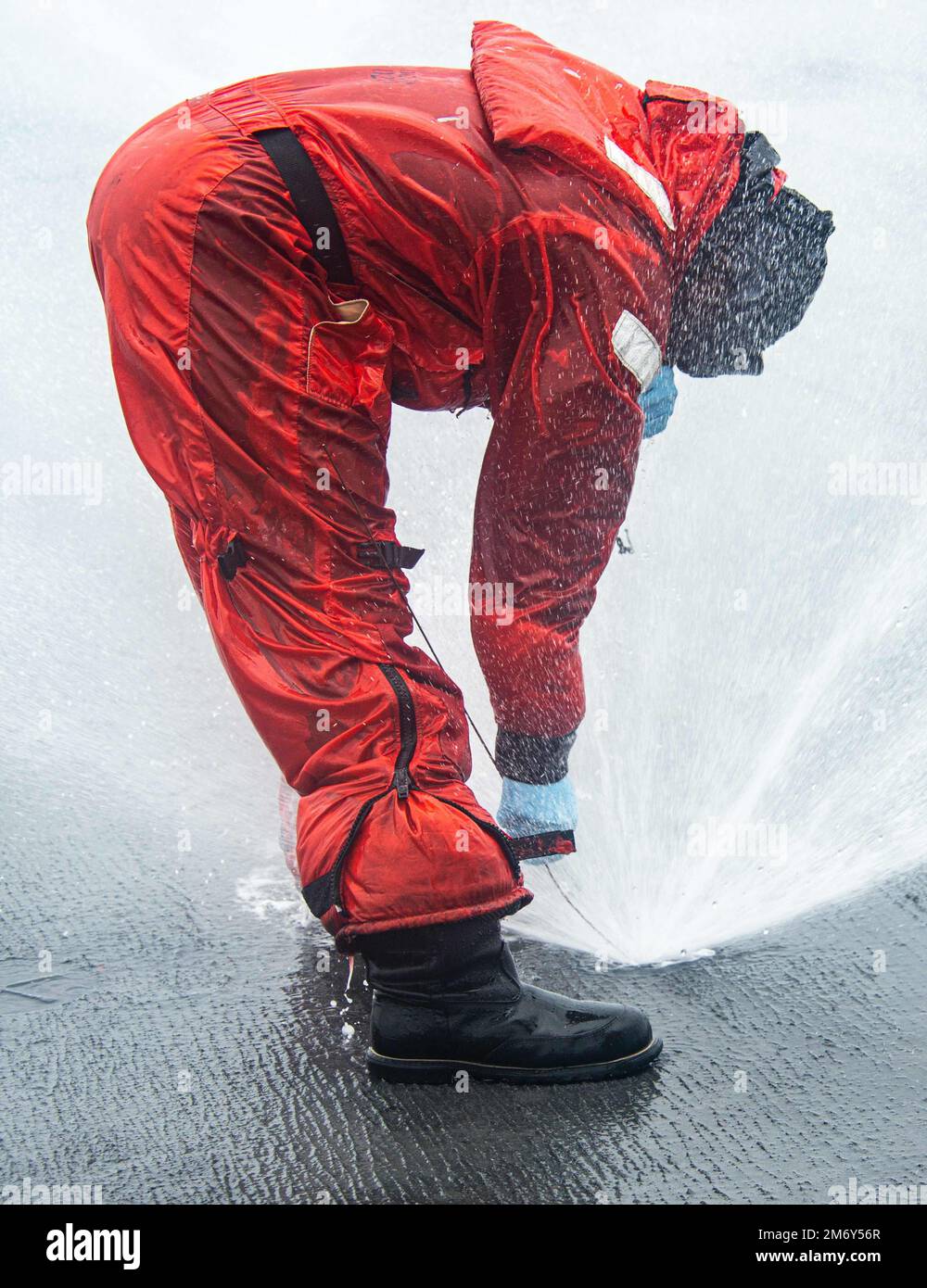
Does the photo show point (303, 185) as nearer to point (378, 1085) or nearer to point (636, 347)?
point (636, 347)

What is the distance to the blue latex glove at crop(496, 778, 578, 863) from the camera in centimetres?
203

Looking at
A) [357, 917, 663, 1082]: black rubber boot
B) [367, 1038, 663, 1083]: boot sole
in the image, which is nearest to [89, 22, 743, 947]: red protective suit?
[357, 917, 663, 1082]: black rubber boot

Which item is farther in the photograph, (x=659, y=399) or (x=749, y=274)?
(x=659, y=399)

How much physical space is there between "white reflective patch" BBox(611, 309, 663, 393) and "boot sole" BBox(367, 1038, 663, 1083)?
3.04 ft

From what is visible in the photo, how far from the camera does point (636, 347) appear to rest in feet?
5.54

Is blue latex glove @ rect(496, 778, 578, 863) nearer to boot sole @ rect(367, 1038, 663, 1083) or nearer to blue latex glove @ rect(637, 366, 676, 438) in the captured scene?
boot sole @ rect(367, 1038, 663, 1083)

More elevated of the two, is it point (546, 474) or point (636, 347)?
point (636, 347)

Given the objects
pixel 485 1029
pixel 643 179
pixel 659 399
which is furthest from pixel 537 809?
pixel 643 179

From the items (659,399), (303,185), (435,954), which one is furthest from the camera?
(659,399)

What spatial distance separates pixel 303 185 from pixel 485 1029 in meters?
1.12

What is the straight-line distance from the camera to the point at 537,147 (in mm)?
1593

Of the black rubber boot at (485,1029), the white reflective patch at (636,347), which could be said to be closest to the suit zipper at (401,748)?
the black rubber boot at (485,1029)

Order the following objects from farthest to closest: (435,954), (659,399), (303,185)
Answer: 1. (659,399)
2. (435,954)
3. (303,185)

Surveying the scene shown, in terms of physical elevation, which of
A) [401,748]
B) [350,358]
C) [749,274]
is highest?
[749,274]
